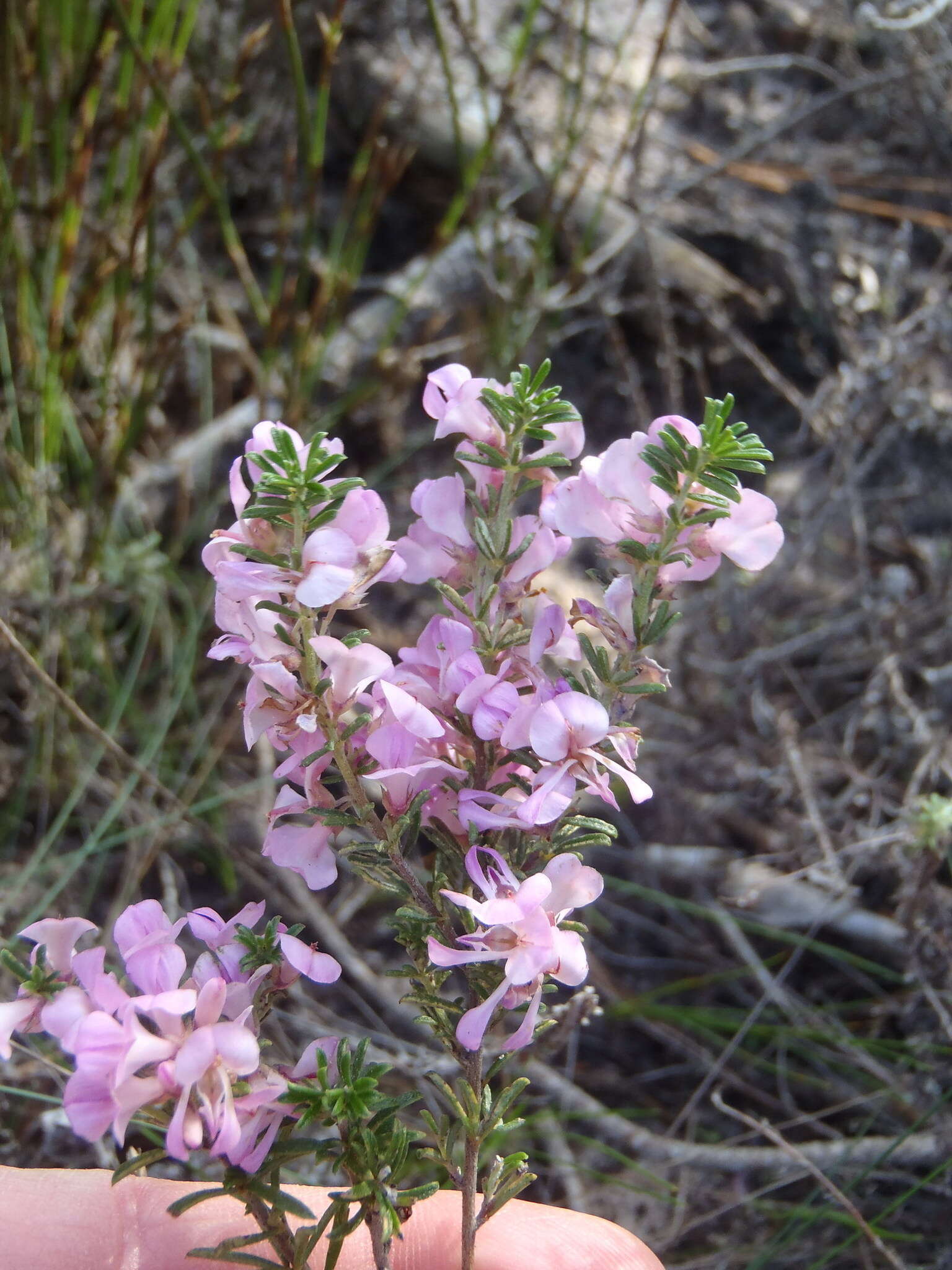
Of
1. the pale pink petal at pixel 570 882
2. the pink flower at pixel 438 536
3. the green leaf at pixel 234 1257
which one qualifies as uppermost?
the pink flower at pixel 438 536

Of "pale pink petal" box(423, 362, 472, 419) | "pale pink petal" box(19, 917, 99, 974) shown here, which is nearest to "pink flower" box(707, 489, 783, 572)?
"pale pink petal" box(423, 362, 472, 419)

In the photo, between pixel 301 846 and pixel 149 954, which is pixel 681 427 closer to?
pixel 301 846

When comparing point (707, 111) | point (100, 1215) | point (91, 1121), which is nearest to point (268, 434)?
point (91, 1121)

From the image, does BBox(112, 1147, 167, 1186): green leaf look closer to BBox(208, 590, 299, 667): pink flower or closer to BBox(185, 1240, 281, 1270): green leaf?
BBox(185, 1240, 281, 1270): green leaf

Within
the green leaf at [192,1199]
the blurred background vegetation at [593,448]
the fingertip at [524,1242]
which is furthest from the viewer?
the blurred background vegetation at [593,448]

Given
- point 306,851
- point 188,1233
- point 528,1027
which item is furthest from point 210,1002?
point 188,1233

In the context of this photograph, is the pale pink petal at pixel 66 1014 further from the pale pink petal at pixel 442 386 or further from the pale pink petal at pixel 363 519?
the pale pink petal at pixel 442 386

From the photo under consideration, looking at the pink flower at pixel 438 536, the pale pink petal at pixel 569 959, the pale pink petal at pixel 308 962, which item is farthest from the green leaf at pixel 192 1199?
the pink flower at pixel 438 536
